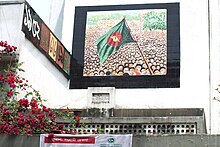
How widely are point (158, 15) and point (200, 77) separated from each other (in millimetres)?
3277

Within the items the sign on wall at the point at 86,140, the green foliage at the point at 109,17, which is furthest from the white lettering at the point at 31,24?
the green foliage at the point at 109,17

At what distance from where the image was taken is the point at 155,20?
2062 centimetres

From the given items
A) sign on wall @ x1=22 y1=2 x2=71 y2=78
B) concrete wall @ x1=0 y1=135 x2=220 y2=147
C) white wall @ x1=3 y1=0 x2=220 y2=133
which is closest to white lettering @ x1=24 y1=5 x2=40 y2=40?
sign on wall @ x1=22 y1=2 x2=71 y2=78

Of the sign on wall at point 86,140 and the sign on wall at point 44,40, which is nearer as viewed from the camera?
the sign on wall at point 86,140

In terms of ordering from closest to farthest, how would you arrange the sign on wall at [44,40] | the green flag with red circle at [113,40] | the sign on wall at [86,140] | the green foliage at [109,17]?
the sign on wall at [86,140], the sign on wall at [44,40], the green flag with red circle at [113,40], the green foliage at [109,17]

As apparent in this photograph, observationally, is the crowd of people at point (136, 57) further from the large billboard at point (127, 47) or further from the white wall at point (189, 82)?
the white wall at point (189, 82)

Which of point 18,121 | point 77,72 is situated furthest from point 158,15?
point 18,121

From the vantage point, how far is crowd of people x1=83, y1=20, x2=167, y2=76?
19.9 m

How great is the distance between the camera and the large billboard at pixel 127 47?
19.8m

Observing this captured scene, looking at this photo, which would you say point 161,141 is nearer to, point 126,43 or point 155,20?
point 126,43

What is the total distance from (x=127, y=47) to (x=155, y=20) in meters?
1.67

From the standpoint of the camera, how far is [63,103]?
19016 millimetres

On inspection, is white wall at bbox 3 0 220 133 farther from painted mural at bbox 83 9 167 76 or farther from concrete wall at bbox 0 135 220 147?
concrete wall at bbox 0 135 220 147

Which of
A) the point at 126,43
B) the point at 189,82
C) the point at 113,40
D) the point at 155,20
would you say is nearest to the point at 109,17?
the point at 113,40
